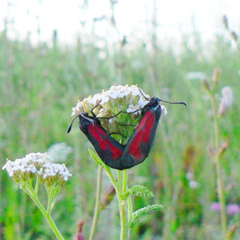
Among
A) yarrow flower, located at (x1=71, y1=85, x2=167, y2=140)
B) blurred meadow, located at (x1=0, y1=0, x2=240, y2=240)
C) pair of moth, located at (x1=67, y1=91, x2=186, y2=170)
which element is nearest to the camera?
pair of moth, located at (x1=67, y1=91, x2=186, y2=170)

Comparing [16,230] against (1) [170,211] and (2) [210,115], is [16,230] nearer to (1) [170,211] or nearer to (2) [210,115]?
(1) [170,211]

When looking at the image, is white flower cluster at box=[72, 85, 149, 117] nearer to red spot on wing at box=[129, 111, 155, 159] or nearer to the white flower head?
red spot on wing at box=[129, 111, 155, 159]

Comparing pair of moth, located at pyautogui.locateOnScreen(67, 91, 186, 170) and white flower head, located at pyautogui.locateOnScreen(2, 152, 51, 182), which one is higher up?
pair of moth, located at pyautogui.locateOnScreen(67, 91, 186, 170)

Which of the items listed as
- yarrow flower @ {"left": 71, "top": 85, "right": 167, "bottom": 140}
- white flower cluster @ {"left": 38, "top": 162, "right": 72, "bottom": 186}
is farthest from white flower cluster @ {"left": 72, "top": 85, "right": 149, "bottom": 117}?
white flower cluster @ {"left": 38, "top": 162, "right": 72, "bottom": 186}

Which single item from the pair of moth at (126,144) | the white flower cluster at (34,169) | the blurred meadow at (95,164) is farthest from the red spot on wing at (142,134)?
the blurred meadow at (95,164)

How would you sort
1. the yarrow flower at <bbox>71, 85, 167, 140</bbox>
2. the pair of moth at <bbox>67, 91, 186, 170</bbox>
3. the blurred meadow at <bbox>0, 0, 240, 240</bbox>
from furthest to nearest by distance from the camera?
the blurred meadow at <bbox>0, 0, 240, 240</bbox> < the yarrow flower at <bbox>71, 85, 167, 140</bbox> < the pair of moth at <bbox>67, 91, 186, 170</bbox>

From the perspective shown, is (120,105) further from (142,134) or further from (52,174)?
(52,174)

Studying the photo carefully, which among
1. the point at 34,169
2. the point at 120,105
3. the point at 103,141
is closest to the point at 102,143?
the point at 103,141
